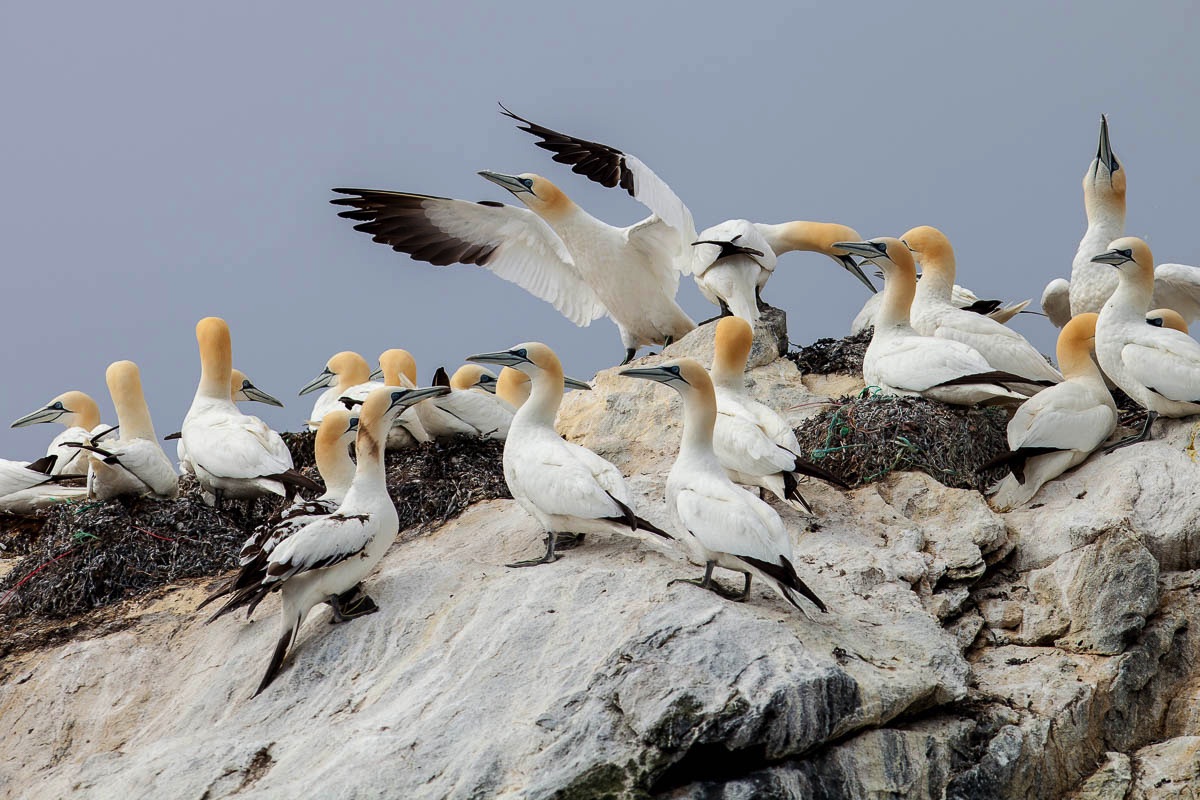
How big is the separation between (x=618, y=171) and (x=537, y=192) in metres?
0.61

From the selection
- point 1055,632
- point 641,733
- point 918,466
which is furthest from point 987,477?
point 641,733

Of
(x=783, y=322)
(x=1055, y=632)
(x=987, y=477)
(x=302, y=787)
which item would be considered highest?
(x=783, y=322)

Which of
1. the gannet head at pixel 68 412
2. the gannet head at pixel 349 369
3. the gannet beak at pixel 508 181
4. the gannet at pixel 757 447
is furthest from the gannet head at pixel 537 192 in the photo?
the gannet head at pixel 68 412

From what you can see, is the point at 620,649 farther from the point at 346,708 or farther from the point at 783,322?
the point at 783,322

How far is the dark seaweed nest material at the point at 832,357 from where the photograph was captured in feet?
29.4

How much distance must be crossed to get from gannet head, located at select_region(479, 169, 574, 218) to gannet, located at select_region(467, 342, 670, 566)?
328cm

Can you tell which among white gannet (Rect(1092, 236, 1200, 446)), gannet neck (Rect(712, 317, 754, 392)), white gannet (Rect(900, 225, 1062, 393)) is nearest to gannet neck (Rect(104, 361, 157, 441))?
gannet neck (Rect(712, 317, 754, 392))

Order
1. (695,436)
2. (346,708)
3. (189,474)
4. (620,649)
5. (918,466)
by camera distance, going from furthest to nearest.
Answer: (189,474)
(918,466)
(695,436)
(346,708)
(620,649)

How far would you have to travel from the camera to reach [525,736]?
14.1ft

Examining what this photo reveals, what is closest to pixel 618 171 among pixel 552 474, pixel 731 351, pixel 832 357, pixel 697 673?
pixel 832 357

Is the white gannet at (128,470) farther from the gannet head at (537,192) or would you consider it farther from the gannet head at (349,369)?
the gannet head at (537,192)

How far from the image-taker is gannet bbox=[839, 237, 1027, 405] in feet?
23.5

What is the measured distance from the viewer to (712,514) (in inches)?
195

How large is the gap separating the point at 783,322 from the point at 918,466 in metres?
2.66
